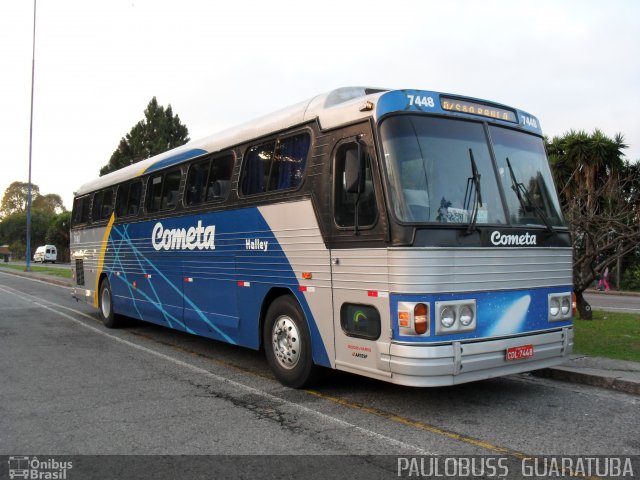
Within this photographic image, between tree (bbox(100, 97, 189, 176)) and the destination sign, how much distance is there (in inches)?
1678

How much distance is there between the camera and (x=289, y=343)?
670cm

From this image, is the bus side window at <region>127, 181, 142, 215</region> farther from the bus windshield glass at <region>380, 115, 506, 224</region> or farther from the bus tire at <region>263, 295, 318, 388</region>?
the bus windshield glass at <region>380, 115, 506, 224</region>

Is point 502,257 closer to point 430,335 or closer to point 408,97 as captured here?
point 430,335

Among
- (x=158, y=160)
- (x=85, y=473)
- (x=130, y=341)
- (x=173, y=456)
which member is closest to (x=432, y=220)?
(x=173, y=456)

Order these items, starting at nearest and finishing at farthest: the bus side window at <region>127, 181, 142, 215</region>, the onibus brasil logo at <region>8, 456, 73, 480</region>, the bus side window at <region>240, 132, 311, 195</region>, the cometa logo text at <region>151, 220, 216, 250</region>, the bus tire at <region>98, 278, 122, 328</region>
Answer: the onibus brasil logo at <region>8, 456, 73, 480</region>, the bus side window at <region>240, 132, 311, 195</region>, the cometa logo text at <region>151, 220, 216, 250</region>, the bus side window at <region>127, 181, 142, 215</region>, the bus tire at <region>98, 278, 122, 328</region>

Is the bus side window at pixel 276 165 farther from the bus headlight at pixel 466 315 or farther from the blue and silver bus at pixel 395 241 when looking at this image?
the bus headlight at pixel 466 315

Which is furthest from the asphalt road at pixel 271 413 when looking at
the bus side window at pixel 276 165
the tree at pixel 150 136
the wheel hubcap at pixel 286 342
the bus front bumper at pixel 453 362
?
the tree at pixel 150 136

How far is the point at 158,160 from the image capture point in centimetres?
1037

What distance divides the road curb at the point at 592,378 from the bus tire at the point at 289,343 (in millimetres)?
3136

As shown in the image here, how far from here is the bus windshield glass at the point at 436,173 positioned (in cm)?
531

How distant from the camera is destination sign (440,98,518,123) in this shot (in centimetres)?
573

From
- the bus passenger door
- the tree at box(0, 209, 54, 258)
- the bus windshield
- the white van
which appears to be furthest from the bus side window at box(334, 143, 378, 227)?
the tree at box(0, 209, 54, 258)

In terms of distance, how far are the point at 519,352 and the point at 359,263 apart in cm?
184

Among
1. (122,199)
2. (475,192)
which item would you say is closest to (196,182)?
(122,199)
